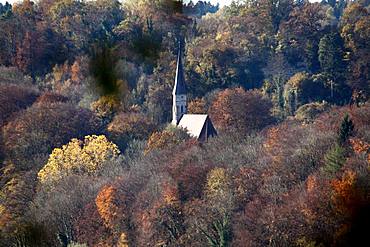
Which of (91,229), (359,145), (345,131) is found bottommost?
(91,229)

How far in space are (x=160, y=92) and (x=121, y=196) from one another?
60.8 ft

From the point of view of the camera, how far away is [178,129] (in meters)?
35.8

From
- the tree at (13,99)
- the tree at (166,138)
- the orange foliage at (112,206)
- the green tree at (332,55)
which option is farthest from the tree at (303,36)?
the orange foliage at (112,206)

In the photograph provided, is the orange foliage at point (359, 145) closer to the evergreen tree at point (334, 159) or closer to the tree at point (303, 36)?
the evergreen tree at point (334, 159)

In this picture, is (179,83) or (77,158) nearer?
(77,158)

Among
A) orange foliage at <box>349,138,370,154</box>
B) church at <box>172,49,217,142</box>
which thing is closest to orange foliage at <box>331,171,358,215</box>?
orange foliage at <box>349,138,370,154</box>

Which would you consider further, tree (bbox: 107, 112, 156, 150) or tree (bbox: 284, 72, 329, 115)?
tree (bbox: 284, 72, 329, 115)

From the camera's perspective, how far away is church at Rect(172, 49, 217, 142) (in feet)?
119

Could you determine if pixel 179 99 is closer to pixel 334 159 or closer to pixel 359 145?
pixel 359 145

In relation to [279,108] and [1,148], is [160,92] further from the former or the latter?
[1,148]

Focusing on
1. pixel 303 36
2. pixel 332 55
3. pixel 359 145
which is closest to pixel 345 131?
pixel 359 145

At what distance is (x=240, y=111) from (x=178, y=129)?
5694mm

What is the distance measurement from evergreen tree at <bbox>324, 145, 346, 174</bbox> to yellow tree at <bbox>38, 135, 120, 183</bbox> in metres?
10.1

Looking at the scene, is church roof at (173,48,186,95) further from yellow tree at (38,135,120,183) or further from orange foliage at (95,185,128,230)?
orange foliage at (95,185,128,230)
